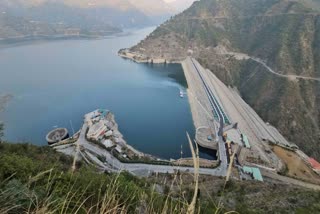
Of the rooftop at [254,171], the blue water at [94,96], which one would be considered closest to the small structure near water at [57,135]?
the blue water at [94,96]

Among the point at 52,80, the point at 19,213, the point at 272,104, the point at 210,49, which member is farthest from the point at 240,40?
the point at 19,213

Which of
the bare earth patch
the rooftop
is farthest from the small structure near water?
the bare earth patch

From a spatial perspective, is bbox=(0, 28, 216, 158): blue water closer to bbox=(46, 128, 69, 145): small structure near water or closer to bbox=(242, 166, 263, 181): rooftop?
bbox=(46, 128, 69, 145): small structure near water

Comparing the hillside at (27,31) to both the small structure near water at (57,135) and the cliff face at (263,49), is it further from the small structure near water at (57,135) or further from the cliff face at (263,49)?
the small structure near water at (57,135)

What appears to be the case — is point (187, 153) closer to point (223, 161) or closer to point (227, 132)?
point (223, 161)

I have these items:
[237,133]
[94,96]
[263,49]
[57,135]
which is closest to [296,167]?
[237,133]

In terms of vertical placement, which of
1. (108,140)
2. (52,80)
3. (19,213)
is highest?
(19,213)

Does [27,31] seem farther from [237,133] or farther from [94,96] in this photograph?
[237,133]
